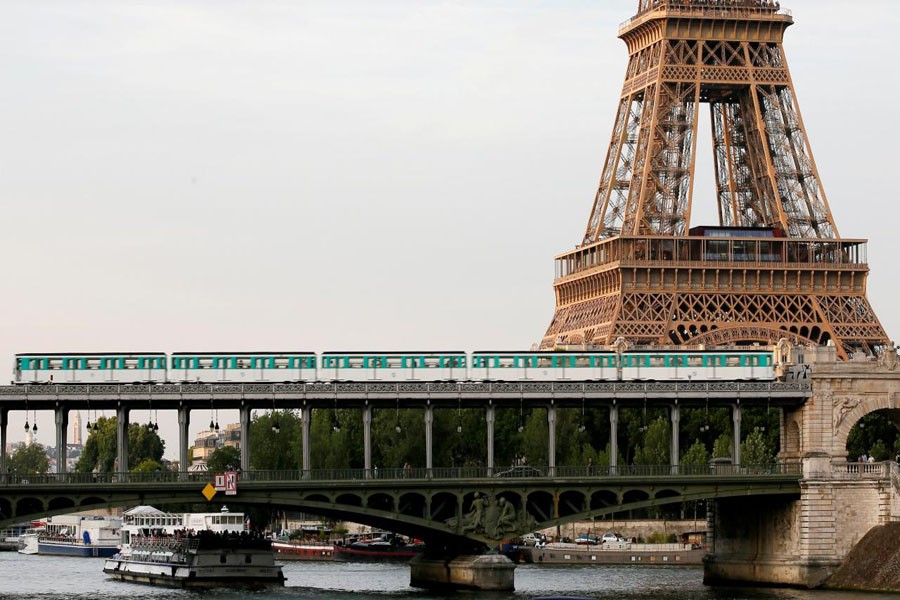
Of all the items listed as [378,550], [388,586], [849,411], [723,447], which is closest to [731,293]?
[723,447]

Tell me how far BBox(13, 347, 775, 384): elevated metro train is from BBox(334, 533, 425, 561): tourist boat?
5058 cm

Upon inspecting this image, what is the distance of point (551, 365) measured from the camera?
138m

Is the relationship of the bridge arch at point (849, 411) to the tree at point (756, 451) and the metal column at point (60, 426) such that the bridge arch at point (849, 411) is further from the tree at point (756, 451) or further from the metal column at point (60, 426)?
the metal column at point (60, 426)

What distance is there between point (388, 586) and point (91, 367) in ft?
79.3

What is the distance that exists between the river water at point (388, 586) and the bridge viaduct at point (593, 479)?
14.7ft

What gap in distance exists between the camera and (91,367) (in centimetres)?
13188

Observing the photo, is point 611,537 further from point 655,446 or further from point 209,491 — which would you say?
point 209,491

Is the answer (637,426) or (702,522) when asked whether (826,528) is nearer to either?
(702,522)

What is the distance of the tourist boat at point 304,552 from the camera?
621ft

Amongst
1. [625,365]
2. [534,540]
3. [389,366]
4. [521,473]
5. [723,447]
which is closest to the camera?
[521,473]

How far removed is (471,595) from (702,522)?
6629 centimetres

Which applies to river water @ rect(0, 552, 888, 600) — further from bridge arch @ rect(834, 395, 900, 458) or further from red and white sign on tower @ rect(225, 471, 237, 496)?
bridge arch @ rect(834, 395, 900, 458)

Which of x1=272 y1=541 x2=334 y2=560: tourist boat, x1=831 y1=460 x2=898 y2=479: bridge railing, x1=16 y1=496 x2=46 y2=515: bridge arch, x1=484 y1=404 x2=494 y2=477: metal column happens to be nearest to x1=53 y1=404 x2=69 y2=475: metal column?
x1=16 y1=496 x2=46 y2=515: bridge arch

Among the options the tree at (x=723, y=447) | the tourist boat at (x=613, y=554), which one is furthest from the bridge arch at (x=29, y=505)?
the tree at (x=723, y=447)
